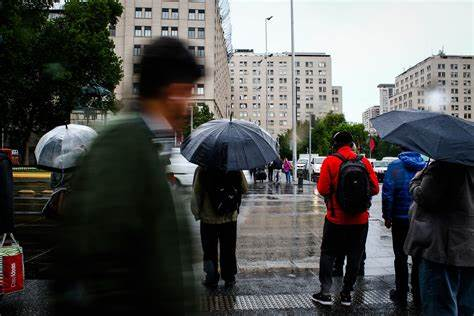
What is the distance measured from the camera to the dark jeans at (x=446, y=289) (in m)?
3.43

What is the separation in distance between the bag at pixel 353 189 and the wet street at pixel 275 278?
1159 mm

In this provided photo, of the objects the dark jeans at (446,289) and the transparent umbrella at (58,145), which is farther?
the transparent umbrella at (58,145)

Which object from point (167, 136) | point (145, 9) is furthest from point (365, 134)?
point (167, 136)

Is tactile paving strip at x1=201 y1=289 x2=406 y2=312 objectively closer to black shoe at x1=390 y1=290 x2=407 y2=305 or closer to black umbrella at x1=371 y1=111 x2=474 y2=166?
black shoe at x1=390 y1=290 x2=407 y2=305

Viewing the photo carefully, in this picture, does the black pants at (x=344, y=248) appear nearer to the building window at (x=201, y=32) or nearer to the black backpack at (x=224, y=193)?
the black backpack at (x=224, y=193)

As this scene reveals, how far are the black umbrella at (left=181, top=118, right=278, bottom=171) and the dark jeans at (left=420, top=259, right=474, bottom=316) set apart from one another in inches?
94.6

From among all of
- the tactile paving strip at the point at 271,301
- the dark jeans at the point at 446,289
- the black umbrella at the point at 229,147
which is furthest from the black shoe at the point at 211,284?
the dark jeans at the point at 446,289

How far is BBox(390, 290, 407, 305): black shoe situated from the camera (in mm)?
5301

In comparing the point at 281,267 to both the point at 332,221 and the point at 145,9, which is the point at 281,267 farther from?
the point at 145,9

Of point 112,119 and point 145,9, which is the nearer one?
point 112,119

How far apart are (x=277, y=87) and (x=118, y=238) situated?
165 metres

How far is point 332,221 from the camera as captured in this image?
5141mm

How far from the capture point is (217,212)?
570 cm

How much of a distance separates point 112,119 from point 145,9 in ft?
276
